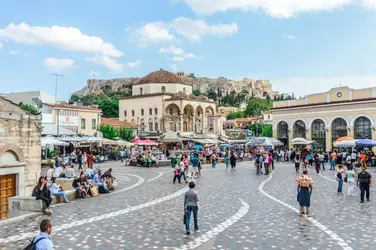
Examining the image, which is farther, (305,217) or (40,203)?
(40,203)

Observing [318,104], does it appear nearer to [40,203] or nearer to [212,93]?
[40,203]

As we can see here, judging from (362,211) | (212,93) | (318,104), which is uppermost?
(212,93)

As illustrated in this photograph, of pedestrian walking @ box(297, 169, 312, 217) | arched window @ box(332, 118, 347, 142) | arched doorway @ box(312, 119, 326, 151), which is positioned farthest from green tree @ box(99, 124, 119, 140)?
pedestrian walking @ box(297, 169, 312, 217)

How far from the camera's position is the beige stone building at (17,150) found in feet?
48.4

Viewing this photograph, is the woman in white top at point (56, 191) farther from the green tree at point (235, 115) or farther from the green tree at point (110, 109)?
the green tree at point (235, 115)

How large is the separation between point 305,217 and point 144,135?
58161 mm

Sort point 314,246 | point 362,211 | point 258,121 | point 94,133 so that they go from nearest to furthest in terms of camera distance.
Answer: point 314,246
point 362,211
point 94,133
point 258,121

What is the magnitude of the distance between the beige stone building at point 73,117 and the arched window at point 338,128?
1186 inches

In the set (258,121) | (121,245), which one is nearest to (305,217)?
(121,245)

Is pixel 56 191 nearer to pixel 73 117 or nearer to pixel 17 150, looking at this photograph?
pixel 17 150

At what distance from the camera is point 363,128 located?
4359 centimetres

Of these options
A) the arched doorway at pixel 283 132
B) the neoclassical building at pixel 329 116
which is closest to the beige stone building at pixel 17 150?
the neoclassical building at pixel 329 116

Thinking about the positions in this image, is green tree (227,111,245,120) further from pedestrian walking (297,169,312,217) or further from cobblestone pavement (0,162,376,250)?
pedestrian walking (297,169,312,217)

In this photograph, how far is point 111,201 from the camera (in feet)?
50.3
